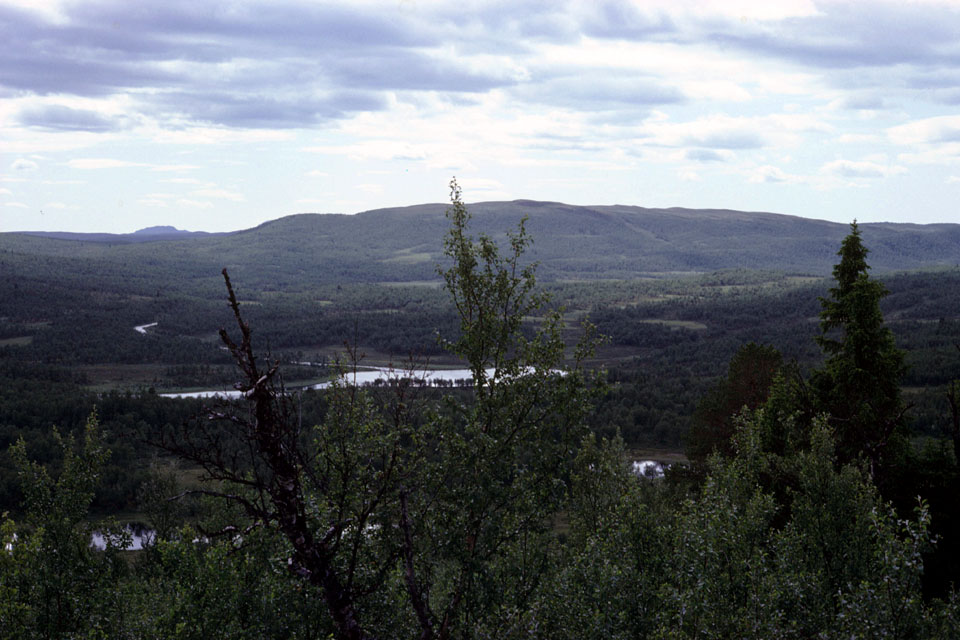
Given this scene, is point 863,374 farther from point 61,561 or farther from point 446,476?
point 61,561

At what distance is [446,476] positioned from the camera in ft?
39.9

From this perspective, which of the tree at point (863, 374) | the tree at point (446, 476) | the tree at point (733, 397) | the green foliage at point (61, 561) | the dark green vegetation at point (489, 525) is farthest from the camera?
the tree at point (733, 397)

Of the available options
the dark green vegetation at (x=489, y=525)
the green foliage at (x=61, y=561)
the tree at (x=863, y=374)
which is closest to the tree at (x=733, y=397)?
the tree at (x=863, y=374)

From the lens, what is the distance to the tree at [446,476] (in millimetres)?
11047

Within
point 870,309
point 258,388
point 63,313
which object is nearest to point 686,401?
point 870,309

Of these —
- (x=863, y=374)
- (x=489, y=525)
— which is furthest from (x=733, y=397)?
(x=489, y=525)

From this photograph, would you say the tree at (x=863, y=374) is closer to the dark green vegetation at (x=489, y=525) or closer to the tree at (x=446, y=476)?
the dark green vegetation at (x=489, y=525)

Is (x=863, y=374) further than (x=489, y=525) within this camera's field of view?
Yes

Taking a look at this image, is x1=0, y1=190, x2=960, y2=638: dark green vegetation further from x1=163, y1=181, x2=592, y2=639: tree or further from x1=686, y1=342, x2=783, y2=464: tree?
x1=686, y1=342, x2=783, y2=464: tree

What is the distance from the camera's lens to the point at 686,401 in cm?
9600

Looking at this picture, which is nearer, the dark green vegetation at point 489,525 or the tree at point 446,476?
the tree at point 446,476

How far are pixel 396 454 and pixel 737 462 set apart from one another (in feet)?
37.8

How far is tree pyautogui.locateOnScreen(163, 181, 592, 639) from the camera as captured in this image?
11.0 meters

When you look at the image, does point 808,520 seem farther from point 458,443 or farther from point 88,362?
point 88,362
